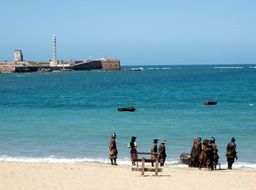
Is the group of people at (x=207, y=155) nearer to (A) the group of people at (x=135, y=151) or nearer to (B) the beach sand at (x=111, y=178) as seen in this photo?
(B) the beach sand at (x=111, y=178)

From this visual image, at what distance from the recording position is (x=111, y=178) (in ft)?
70.7

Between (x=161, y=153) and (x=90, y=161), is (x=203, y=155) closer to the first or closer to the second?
(x=161, y=153)

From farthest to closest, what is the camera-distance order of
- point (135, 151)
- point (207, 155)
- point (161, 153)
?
point (135, 151), point (161, 153), point (207, 155)

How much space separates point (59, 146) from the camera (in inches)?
1296

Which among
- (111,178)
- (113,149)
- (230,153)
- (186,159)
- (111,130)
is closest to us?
(111,178)

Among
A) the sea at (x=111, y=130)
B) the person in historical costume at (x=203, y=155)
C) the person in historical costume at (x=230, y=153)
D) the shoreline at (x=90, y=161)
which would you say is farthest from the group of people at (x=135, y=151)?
the person in historical costume at (x=230, y=153)

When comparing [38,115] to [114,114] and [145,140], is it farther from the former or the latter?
[145,140]

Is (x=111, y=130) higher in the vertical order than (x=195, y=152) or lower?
lower

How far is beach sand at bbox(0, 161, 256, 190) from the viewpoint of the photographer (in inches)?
787

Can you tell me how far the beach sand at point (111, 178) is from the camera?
20.0 metres

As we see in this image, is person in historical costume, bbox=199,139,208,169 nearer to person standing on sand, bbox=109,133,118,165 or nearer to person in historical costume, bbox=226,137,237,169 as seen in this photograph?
person in historical costume, bbox=226,137,237,169

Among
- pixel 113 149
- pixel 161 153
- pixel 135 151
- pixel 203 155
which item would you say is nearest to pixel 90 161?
pixel 113 149

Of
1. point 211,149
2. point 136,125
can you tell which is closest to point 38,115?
point 136,125

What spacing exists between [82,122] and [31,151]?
15570 millimetres
